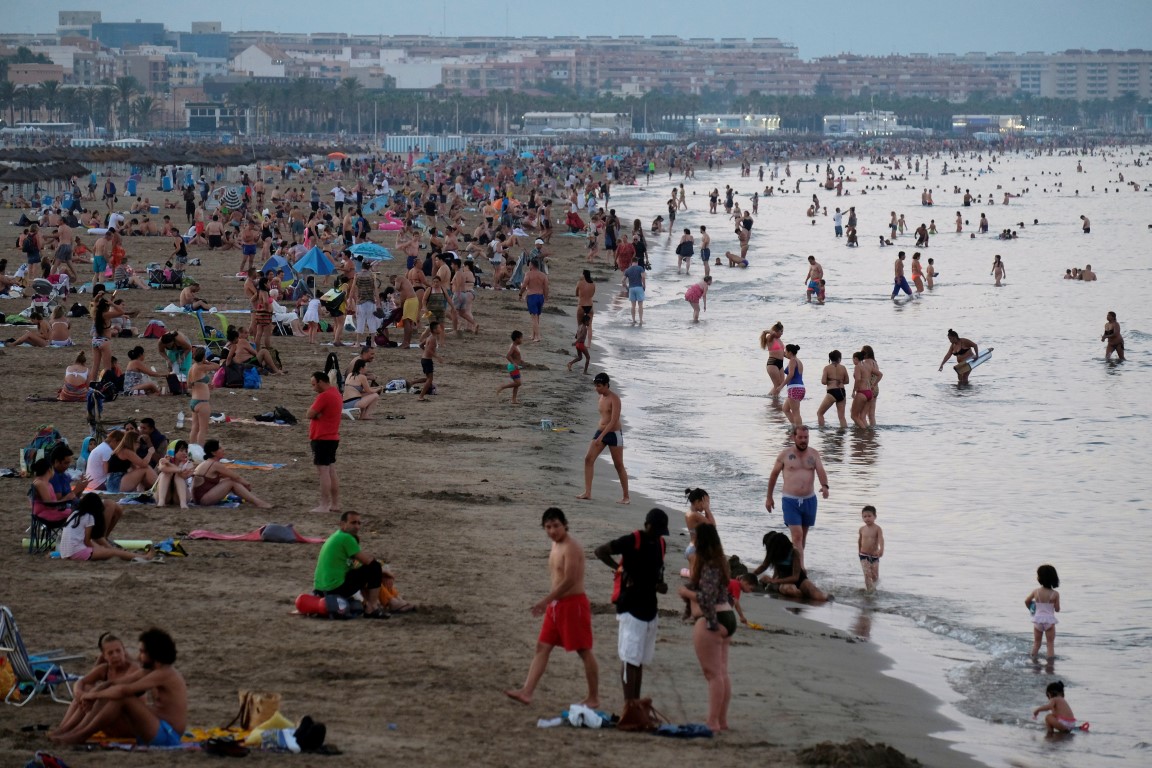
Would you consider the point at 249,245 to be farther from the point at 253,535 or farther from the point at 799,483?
the point at 799,483

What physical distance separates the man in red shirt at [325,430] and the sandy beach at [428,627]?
1.11 feet

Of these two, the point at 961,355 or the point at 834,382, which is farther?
the point at 961,355

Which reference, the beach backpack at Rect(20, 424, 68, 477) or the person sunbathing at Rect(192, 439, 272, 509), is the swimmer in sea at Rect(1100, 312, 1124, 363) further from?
the beach backpack at Rect(20, 424, 68, 477)

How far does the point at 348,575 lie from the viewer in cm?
908

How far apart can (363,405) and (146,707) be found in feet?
31.2

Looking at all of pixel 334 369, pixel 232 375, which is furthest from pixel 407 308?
pixel 334 369

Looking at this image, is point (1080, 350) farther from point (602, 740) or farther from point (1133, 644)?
point (602, 740)

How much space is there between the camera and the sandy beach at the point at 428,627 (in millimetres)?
7270

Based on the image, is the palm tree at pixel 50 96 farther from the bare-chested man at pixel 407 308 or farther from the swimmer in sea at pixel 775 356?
the swimmer in sea at pixel 775 356

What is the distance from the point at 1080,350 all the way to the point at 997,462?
12.0m

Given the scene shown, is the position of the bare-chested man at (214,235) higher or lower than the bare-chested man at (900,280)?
higher

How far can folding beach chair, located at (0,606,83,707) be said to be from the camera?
23.9 feet

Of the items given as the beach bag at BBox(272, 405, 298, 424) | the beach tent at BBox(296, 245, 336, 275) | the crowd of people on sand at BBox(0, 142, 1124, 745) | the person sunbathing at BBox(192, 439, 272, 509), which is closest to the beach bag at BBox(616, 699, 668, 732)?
the crowd of people on sand at BBox(0, 142, 1124, 745)

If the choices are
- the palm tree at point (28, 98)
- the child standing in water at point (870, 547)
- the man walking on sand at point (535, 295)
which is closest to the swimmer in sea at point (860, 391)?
the man walking on sand at point (535, 295)
